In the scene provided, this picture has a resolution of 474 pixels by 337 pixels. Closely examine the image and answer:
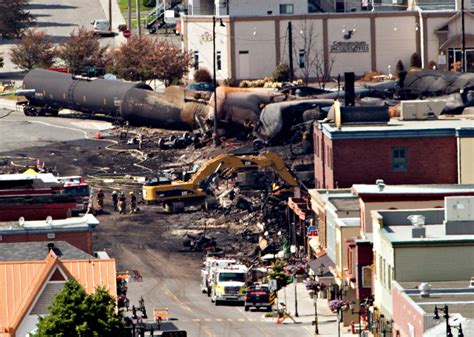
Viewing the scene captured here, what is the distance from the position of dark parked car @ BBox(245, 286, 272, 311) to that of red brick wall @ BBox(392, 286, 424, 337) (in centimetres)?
1437

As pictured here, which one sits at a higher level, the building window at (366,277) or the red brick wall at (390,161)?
the red brick wall at (390,161)

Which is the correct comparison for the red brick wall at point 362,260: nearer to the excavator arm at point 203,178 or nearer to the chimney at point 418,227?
the chimney at point 418,227

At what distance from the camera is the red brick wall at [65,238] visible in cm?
8669

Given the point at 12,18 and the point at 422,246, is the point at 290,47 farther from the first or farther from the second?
the point at 422,246

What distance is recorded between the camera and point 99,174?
434 feet

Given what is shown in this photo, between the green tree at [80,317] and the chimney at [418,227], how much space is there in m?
13.8

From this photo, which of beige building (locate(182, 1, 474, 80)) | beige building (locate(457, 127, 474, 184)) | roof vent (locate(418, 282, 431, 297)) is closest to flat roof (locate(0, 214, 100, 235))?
roof vent (locate(418, 282, 431, 297))

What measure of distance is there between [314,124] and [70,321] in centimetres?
4741

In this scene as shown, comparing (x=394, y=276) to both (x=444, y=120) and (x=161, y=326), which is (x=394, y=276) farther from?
(x=444, y=120)

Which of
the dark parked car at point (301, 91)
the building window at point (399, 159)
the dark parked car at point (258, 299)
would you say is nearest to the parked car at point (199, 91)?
the dark parked car at point (301, 91)

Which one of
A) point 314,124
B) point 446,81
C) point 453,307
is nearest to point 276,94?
point 446,81

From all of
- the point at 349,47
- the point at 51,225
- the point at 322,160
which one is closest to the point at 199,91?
the point at 349,47

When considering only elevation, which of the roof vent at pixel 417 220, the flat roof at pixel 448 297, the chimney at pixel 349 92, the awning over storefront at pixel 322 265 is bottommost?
the awning over storefront at pixel 322 265

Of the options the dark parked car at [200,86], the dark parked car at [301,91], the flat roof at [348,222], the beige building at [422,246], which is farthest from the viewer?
the dark parked car at [200,86]
